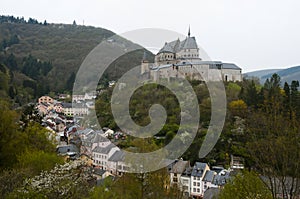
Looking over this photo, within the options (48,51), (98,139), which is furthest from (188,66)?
(48,51)

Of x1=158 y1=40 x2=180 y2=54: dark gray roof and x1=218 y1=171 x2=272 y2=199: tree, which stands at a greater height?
x1=158 y1=40 x2=180 y2=54: dark gray roof

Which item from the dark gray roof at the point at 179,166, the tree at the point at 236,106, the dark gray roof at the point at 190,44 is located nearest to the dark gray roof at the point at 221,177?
the dark gray roof at the point at 179,166

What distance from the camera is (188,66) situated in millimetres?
40156

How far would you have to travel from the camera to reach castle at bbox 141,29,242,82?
39219 mm

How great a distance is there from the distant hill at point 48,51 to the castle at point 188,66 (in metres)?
10.8

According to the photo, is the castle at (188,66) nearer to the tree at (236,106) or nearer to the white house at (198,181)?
the tree at (236,106)

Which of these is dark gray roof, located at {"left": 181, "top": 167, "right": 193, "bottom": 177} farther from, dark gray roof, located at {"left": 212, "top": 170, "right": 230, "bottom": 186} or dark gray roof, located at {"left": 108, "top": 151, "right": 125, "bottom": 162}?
dark gray roof, located at {"left": 108, "top": 151, "right": 125, "bottom": 162}

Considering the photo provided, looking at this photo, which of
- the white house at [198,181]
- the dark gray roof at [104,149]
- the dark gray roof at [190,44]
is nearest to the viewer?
the white house at [198,181]

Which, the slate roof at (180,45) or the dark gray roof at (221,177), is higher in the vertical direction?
the slate roof at (180,45)

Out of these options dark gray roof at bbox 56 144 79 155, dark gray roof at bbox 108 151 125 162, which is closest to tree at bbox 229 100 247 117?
dark gray roof at bbox 108 151 125 162

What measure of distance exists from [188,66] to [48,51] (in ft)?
175

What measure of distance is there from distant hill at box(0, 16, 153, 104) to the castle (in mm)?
10767

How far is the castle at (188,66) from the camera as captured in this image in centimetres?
3922

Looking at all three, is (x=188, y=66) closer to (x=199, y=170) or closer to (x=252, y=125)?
(x=199, y=170)
